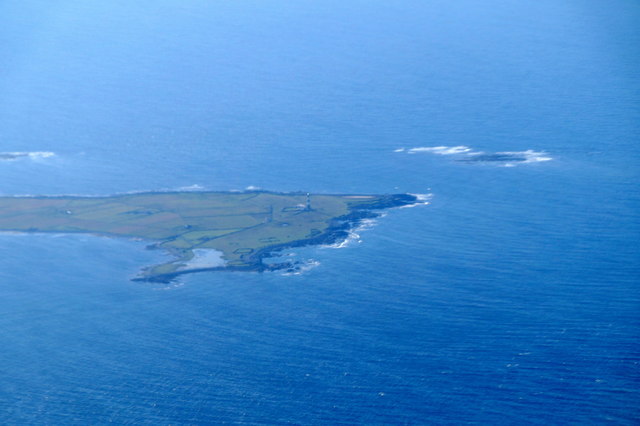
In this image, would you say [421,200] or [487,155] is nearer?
[421,200]

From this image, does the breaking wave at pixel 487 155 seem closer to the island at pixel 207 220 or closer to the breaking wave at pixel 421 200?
the breaking wave at pixel 421 200

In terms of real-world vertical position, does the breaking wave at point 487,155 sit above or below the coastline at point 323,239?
above

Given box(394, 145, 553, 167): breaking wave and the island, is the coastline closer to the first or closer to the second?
the island

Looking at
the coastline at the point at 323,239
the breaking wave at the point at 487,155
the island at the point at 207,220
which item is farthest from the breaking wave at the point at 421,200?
the breaking wave at the point at 487,155

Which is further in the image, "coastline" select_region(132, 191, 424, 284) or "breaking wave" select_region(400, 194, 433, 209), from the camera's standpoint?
"breaking wave" select_region(400, 194, 433, 209)

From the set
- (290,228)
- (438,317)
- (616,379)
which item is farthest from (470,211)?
(616,379)

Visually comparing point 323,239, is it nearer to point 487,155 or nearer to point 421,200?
point 421,200

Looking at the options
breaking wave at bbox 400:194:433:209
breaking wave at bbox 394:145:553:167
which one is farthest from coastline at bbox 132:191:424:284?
breaking wave at bbox 394:145:553:167

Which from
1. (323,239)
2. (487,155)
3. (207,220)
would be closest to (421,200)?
(323,239)

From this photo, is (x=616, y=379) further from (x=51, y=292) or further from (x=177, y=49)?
(x=177, y=49)
